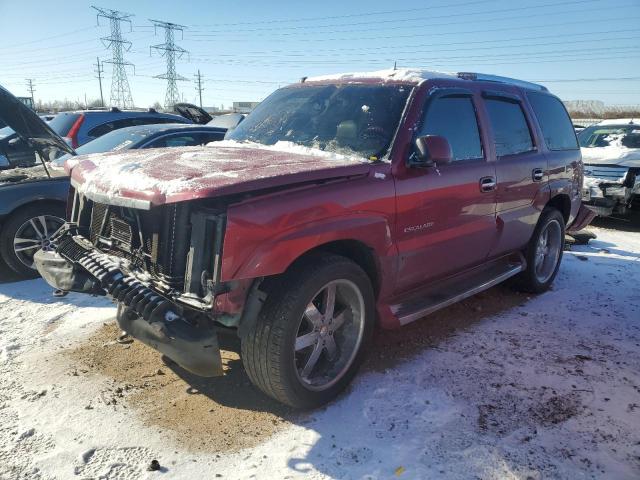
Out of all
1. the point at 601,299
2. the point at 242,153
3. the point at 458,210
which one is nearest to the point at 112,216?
the point at 242,153

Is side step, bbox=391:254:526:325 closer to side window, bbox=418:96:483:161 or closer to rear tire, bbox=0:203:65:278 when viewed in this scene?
side window, bbox=418:96:483:161

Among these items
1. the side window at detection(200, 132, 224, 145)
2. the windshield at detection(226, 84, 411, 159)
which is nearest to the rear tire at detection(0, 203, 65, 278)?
the side window at detection(200, 132, 224, 145)

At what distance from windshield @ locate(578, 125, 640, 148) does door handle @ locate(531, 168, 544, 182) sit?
657cm

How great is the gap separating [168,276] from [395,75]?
7.67ft

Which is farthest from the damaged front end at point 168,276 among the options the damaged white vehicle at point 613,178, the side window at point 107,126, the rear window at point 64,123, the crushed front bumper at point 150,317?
the damaged white vehicle at point 613,178

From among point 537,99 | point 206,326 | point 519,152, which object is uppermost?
point 537,99

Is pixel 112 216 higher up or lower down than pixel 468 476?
higher up

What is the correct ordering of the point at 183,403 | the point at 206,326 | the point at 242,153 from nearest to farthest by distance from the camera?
1. the point at 206,326
2. the point at 183,403
3. the point at 242,153

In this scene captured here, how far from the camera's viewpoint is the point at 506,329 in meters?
4.44

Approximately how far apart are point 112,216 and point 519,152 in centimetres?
354

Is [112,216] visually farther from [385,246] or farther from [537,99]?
[537,99]

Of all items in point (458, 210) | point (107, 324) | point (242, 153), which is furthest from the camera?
point (107, 324)

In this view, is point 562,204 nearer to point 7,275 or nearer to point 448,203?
point 448,203

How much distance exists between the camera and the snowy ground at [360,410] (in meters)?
2.64
